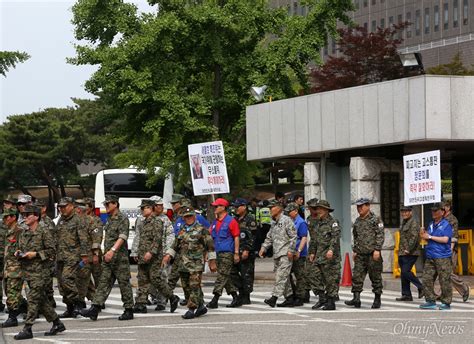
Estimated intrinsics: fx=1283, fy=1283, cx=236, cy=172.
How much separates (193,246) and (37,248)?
306 centimetres

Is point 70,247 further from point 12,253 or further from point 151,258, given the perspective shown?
point 151,258

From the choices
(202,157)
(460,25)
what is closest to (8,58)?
(202,157)

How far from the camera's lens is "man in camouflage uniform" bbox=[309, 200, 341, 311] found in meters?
21.2

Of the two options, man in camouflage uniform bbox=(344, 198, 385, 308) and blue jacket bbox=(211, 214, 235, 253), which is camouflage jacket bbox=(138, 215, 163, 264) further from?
man in camouflage uniform bbox=(344, 198, 385, 308)

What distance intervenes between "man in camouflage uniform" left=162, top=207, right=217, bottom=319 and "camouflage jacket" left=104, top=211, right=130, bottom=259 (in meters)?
0.74

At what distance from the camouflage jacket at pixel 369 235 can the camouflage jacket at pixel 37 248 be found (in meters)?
5.83

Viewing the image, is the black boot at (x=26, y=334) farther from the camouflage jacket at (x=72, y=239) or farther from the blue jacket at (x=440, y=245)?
the blue jacket at (x=440, y=245)

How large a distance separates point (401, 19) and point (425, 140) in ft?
208

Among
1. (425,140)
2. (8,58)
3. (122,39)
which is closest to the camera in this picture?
(425,140)

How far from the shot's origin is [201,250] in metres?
20.2

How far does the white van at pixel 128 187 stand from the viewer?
141 ft

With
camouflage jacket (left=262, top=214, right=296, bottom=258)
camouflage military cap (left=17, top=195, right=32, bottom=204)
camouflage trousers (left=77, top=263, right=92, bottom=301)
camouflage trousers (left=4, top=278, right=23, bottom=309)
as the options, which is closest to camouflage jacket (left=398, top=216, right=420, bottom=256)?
camouflage jacket (left=262, top=214, right=296, bottom=258)

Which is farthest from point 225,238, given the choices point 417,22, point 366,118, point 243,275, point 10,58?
point 417,22

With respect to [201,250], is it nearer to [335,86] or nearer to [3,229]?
[3,229]
